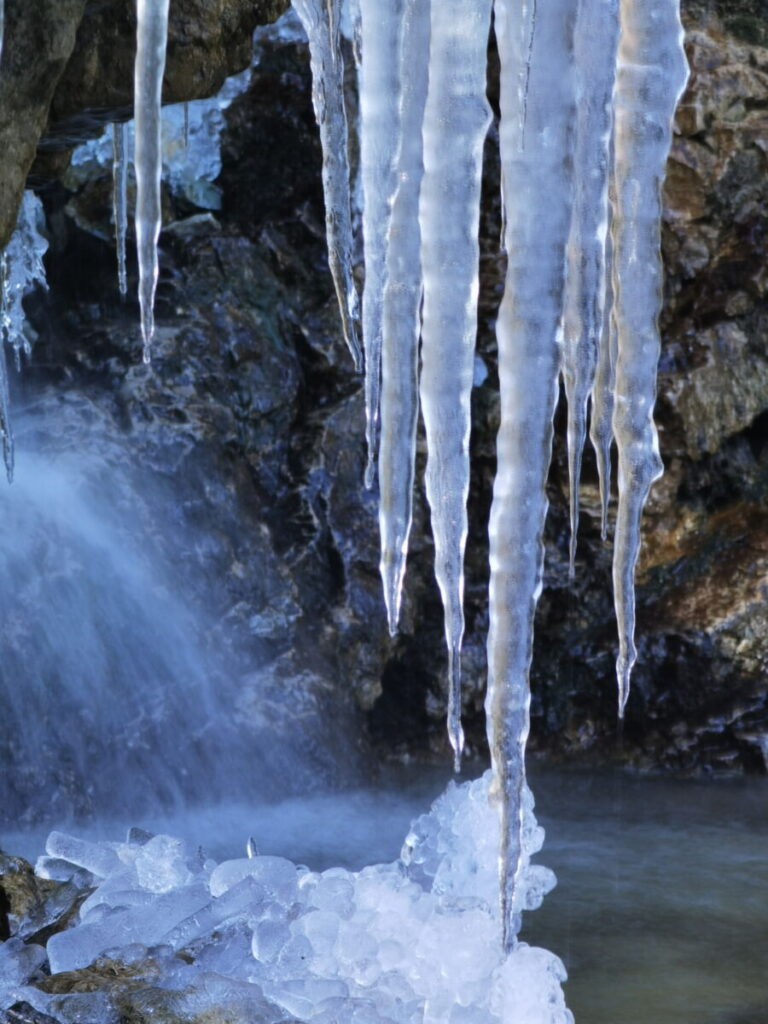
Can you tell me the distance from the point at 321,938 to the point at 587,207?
1599 mm

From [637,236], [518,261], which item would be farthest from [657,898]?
[518,261]

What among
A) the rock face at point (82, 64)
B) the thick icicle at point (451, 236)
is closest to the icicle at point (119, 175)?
the rock face at point (82, 64)

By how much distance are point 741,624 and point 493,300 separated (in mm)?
2099

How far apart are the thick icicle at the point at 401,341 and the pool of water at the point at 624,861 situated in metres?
1.78

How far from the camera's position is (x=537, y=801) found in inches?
226

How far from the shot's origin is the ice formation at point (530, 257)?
5.98 ft

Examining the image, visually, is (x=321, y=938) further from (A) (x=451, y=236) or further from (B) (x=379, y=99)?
(B) (x=379, y=99)

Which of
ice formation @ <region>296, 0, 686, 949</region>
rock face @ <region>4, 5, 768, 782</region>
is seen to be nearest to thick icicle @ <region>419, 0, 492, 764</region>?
ice formation @ <region>296, 0, 686, 949</region>

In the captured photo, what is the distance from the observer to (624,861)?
484cm

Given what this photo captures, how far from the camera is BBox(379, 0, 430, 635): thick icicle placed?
2102 mm

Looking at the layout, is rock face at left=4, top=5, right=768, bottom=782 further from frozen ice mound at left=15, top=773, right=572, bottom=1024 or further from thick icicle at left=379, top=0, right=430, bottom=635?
thick icicle at left=379, top=0, right=430, bottom=635

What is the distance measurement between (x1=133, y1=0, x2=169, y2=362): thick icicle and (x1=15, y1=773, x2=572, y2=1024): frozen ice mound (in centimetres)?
122

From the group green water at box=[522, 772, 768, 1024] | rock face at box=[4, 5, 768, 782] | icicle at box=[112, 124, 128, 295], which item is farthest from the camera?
rock face at box=[4, 5, 768, 782]

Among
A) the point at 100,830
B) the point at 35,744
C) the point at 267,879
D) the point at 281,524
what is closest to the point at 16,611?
the point at 35,744
